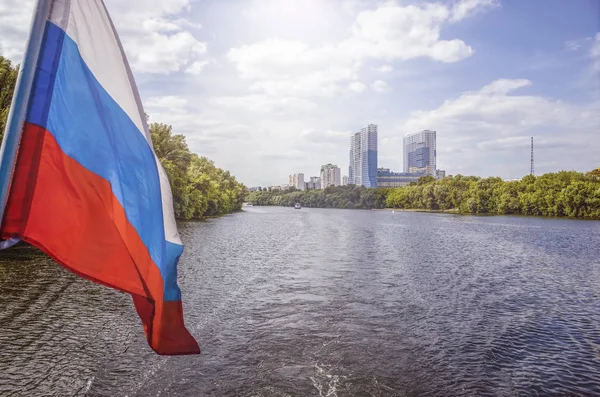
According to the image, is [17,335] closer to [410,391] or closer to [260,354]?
[260,354]

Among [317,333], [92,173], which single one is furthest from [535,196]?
[92,173]

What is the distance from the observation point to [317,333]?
19.0 meters

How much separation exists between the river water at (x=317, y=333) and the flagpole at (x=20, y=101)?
11091 mm

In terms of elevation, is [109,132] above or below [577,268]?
above

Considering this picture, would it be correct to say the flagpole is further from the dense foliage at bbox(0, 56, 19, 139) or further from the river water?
the dense foliage at bbox(0, 56, 19, 139)

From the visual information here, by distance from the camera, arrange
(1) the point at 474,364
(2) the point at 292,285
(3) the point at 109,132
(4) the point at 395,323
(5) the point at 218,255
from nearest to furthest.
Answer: (3) the point at 109,132, (1) the point at 474,364, (4) the point at 395,323, (2) the point at 292,285, (5) the point at 218,255

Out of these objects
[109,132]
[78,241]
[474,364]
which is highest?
[109,132]

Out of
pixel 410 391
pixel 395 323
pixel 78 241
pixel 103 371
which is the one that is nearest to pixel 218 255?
pixel 395 323

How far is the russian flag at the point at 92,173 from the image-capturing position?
4.28 meters

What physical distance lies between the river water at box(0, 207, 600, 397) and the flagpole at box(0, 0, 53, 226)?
11.1 metres

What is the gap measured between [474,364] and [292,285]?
577 inches

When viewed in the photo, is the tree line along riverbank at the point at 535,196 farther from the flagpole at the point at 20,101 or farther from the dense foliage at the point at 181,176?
the flagpole at the point at 20,101

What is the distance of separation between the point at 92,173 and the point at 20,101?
129cm

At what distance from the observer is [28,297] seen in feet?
74.1
